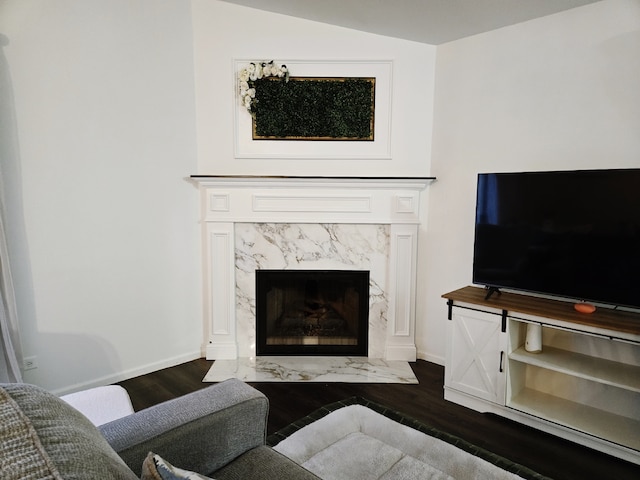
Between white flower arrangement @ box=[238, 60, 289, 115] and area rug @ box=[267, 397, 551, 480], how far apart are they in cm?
238

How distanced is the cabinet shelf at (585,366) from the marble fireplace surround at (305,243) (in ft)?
3.47

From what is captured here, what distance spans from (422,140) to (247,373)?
7.64 feet

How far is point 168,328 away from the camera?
3.23 metres

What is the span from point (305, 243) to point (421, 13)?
6.11 feet

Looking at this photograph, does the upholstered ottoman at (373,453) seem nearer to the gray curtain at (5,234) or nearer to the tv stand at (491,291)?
the tv stand at (491,291)

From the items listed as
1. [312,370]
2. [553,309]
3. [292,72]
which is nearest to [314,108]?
[292,72]

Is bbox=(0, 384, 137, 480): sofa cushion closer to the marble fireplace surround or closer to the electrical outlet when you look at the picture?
the electrical outlet

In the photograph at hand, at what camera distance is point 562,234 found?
2.28 m

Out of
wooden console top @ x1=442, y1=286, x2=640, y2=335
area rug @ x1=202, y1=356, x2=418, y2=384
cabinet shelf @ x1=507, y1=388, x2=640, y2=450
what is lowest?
area rug @ x1=202, y1=356, x2=418, y2=384

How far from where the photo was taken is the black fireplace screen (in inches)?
133

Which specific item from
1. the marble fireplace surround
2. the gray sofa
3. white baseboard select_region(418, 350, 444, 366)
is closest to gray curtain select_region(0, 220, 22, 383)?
the marble fireplace surround

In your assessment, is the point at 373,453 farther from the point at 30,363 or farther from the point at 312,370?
the point at 30,363

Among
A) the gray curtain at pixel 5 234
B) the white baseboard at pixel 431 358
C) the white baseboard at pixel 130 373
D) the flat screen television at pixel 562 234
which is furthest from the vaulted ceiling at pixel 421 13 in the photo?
the white baseboard at pixel 130 373

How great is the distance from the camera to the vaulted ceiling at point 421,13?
7.96ft
